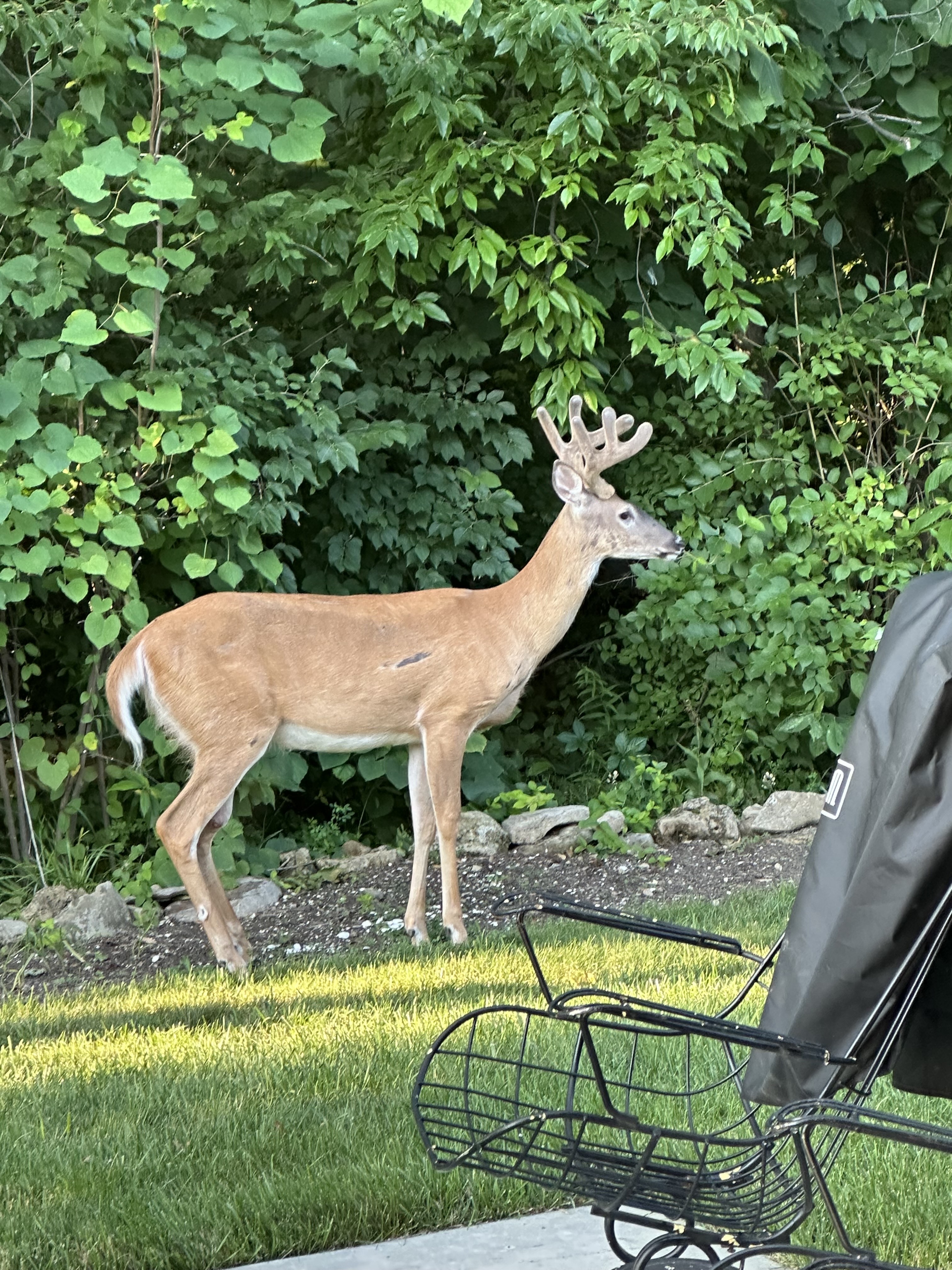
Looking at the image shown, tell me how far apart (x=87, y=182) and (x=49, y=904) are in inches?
114

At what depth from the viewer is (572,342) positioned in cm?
Answer: 683

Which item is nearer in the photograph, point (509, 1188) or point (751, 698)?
point (509, 1188)

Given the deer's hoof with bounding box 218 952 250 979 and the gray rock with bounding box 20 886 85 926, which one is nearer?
the deer's hoof with bounding box 218 952 250 979

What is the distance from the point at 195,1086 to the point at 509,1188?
95 centimetres

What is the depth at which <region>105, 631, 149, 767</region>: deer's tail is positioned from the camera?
552cm

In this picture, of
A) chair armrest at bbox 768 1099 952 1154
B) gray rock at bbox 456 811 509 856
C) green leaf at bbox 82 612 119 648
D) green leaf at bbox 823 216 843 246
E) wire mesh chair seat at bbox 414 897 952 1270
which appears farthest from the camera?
green leaf at bbox 823 216 843 246

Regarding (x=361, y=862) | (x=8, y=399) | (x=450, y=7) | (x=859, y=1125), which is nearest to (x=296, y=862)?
(x=361, y=862)

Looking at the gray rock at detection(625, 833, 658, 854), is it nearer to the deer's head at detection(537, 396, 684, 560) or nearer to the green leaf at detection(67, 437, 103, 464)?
the deer's head at detection(537, 396, 684, 560)

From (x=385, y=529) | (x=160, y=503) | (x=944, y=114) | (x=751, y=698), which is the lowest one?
(x=751, y=698)

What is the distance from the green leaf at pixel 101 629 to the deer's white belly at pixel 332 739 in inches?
31.1

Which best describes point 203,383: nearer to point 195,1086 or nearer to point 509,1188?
point 195,1086

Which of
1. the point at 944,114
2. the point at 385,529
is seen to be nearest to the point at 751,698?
the point at 385,529

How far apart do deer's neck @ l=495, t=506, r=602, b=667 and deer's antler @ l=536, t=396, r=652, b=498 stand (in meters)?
0.18

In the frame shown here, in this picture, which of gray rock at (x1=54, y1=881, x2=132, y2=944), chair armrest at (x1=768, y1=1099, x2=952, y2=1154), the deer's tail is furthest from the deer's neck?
chair armrest at (x1=768, y1=1099, x2=952, y2=1154)
